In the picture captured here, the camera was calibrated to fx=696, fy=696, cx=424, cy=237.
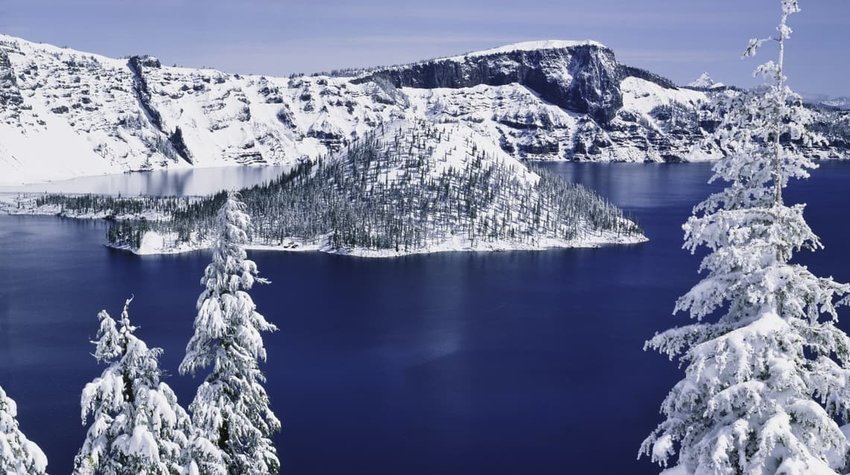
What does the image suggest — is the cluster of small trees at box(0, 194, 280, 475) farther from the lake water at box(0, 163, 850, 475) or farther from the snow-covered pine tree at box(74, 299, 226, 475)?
the lake water at box(0, 163, 850, 475)

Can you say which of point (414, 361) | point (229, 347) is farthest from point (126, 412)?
point (414, 361)

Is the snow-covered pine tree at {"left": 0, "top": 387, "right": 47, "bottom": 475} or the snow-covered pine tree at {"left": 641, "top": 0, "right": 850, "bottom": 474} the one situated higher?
the snow-covered pine tree at {"left": 641, "top": 0, "right": 850, "bottom": 474}

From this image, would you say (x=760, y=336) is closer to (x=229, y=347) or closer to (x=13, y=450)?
(x=229, y=347)

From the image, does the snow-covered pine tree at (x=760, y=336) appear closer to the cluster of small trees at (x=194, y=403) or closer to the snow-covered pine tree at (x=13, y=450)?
the cluster of small trees at (x=194, y=403)

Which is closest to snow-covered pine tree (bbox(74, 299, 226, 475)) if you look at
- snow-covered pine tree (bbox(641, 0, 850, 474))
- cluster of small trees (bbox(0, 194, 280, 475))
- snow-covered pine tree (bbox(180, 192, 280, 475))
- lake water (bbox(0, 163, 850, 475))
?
cluster of small trees (bbox(0, 194, 280, 475))

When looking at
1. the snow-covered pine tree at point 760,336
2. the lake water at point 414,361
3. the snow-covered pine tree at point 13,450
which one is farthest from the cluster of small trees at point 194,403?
the lake water at point 414,361

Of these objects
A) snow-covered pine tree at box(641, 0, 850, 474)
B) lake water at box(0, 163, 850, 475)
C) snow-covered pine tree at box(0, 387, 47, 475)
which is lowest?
lake water at box(0, 163, 850, 475)

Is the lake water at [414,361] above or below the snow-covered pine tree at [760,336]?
below
